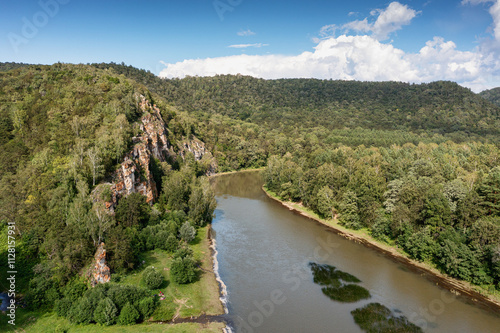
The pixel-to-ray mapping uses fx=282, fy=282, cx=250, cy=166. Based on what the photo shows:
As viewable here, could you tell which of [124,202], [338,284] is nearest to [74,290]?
[124,202]

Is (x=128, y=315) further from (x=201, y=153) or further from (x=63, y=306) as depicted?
(x=201, y=153)

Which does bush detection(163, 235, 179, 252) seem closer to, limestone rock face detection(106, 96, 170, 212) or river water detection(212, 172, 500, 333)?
river water detection(212, 172, 500, 333)

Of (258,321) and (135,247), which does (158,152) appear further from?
(258,321)

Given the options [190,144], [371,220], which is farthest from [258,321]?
[190,144]

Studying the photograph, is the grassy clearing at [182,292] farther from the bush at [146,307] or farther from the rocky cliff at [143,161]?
the rocky cliff at [143,161]

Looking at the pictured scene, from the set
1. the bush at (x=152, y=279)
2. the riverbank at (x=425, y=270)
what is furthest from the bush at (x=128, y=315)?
the riverbank at (x=425, y=270)

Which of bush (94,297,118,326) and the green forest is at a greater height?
the green forest

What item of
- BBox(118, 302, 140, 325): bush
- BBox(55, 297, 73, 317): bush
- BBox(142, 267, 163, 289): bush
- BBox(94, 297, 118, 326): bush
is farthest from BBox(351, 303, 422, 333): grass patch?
BBox(55, 297, 73, 317): bush
